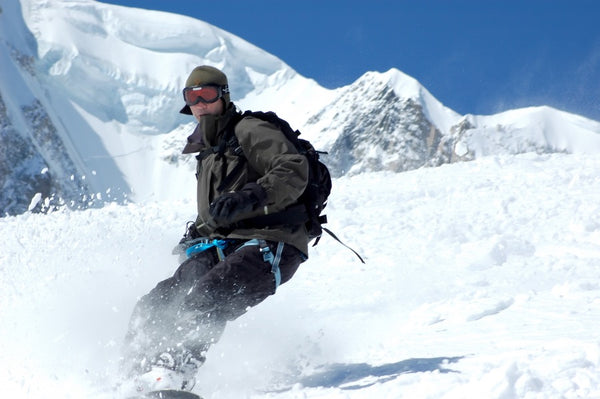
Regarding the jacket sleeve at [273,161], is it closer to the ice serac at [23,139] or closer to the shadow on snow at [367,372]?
the shadow on snow at [367,372]

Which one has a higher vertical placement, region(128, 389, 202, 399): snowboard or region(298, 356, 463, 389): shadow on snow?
region(128, 389, 202, 399): snowboard

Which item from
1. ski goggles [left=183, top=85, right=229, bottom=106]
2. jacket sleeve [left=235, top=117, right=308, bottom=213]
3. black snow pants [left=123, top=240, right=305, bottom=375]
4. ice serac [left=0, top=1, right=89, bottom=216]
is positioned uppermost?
ice serac [left=0, top=1, right=89, bottom=216]

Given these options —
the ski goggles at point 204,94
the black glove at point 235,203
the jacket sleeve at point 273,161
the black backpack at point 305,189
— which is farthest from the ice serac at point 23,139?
the black glove at point 235,203

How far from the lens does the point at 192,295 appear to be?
143 inches

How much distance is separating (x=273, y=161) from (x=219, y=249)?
23.4 inches

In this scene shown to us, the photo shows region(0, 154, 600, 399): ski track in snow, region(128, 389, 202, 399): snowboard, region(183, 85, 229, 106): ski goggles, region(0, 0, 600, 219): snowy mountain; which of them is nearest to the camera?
region(128, 389, 202, 399): snowboard

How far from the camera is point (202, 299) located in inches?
142

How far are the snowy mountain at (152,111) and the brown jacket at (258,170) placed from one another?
104999 millimetres

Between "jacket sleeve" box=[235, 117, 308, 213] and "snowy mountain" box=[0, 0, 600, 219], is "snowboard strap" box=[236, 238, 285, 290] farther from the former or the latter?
"snowy mountain" box=[0, 0, 600, 219]

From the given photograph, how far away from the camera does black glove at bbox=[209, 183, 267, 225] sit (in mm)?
3549

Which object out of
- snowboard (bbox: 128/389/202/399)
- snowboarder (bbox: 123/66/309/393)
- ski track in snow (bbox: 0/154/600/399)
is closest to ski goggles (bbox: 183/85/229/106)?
snowboarder (bbox: 123/66/309/393)

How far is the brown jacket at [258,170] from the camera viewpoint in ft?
12.0

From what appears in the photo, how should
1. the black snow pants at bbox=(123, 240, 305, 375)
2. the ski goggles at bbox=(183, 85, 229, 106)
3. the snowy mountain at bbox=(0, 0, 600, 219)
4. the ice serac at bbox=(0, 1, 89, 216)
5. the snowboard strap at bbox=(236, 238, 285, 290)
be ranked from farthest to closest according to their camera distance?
the snowy mountain at bbox=(0, 0, 600, 219), the ice serac at bbox=(0, 1, 89, 216), the ski goggles at bbox=(183, 85, 229, 106), the snowboard strap at bbox=(236, 238, 285, 290), the black snow pants at bbox=(123, 240, 305, 375)

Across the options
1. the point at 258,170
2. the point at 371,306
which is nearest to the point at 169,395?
the point at 258,170
